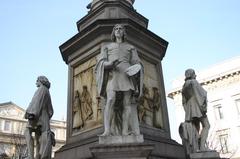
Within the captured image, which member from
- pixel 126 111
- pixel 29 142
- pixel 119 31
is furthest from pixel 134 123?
pixel 29 142

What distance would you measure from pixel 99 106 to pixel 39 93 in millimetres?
1643

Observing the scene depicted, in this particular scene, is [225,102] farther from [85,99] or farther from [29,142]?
[29,142]

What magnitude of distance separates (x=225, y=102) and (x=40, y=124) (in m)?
35.8

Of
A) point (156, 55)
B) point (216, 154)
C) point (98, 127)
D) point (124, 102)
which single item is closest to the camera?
point (124, 102)

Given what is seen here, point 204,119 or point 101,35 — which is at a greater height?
point 101,35

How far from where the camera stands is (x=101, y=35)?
9.39 meters

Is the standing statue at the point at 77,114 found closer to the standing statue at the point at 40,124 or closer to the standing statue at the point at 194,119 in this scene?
the standing statue at the point at 40,124

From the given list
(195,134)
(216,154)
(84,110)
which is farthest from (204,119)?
(84,110)

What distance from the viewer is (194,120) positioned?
342 inches

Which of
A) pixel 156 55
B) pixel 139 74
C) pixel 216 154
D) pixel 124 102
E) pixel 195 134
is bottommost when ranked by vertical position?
pixel 216 154

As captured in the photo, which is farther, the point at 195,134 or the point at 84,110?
the point at 84,110

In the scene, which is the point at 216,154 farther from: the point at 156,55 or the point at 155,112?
the point at 156,55

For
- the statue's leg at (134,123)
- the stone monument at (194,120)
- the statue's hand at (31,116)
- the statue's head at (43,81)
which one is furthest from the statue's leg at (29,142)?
the stone monument at (194,120)

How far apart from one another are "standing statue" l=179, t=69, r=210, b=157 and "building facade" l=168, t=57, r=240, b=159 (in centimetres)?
2892
